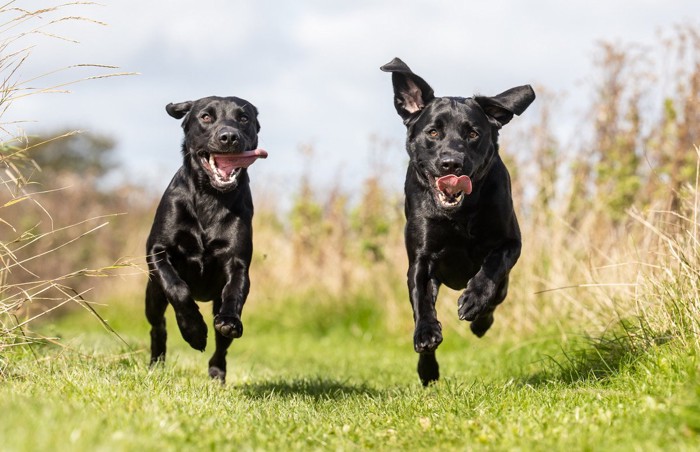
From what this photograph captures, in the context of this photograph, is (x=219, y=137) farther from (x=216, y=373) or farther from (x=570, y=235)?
(x=570, y=235)

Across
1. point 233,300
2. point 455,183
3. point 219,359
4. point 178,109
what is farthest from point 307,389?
point 178,109

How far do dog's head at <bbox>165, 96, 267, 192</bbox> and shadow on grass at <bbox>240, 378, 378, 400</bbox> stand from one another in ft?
4.25

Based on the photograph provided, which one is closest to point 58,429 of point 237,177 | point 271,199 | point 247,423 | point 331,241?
point 247,423

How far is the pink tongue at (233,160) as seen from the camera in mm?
5477

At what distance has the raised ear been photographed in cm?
593

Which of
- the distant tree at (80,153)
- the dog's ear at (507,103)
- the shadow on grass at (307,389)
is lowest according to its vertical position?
the distant tree at (80,153)

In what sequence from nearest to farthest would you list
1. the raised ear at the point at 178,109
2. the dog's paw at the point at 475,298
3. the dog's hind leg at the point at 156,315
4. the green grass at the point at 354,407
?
1. the green grass at the point at 354,407
2. the dog's paw at the point at 475,298
3. the raised ear at the point at 178,109
4. the dog's hind leg at the point at 156,315

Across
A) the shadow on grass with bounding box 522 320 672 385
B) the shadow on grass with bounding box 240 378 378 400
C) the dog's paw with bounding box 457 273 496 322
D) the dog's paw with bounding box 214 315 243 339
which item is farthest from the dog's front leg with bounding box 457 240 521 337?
the dog's paw with bounding box 214 315 243 339

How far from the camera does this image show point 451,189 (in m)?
5.15

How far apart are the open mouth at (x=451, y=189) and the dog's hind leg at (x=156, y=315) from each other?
204cm

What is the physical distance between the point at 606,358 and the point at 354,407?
1667mm

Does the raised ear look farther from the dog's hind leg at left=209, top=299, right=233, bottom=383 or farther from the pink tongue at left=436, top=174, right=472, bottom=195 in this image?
the pink tongue at left=436, top=174, right=472, bottom=195

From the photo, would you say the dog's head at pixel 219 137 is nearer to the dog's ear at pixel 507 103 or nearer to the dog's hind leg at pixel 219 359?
the dog's hind leg at pixel 219 359

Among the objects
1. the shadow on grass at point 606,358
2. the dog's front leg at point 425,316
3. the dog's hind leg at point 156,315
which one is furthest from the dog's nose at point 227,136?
the shadow on grass at point 606,358
